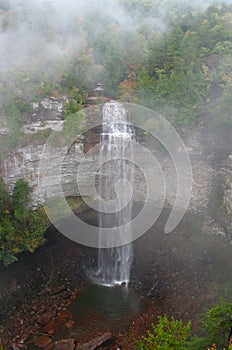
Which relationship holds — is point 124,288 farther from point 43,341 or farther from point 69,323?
point 43,341

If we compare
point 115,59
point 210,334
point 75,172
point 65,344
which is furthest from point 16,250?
point 115,59

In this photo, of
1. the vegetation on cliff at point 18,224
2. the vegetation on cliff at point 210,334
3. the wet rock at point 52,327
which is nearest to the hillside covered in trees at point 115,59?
the vegetation on cliff at point 18,224

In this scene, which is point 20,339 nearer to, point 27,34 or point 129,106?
point 129,106

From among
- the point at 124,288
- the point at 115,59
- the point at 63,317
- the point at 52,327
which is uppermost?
the point at 115,59

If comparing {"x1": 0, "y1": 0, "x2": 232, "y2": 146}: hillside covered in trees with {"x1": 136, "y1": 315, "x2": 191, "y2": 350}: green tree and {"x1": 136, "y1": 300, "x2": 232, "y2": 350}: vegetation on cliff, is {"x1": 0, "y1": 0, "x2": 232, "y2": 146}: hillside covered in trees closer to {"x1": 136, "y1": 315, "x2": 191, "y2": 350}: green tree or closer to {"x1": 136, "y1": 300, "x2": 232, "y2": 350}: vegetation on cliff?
{"x1": 136, "y1": 300, "x2": 232, "y2": 350}: vegetation on cliff

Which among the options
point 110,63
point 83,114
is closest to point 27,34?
point 110,63

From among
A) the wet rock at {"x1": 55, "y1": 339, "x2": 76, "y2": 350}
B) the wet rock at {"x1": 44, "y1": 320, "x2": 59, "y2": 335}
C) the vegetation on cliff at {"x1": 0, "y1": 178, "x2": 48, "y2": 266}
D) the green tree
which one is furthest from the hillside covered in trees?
the green tree
